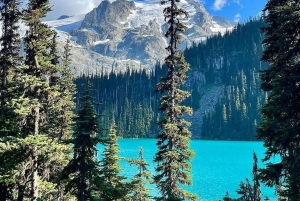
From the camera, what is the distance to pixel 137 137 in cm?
19688

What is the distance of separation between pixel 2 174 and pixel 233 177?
169 ft

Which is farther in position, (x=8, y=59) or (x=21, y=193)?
(x=8, y=59)

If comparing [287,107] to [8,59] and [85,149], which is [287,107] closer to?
[85,149]

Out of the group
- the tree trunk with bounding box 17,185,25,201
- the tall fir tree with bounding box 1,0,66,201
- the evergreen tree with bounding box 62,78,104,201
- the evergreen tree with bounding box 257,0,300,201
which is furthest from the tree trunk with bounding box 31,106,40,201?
the evergreen tree with bounding box 257,0,300,201

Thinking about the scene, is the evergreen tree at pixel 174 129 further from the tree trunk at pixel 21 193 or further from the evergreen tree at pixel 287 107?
the tree trunk at pixel 21 193

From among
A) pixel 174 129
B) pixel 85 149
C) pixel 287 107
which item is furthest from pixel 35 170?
pixel 287 107

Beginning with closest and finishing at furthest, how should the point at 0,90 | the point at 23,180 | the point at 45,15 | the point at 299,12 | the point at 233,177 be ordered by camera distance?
the point at 299,12, the point at 23,180, the point at 45,15, the point at 0,90, the point at 233,177

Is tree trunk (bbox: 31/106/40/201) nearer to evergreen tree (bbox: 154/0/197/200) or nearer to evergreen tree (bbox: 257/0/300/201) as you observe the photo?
evergreen tree (bbox: 154/0/197/200)

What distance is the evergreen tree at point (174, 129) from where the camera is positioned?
21281 mm

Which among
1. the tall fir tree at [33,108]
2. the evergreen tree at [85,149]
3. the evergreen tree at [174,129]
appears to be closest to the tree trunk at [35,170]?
the tall fir tree at [33,108]

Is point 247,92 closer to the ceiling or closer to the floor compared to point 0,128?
closer to the ceiling

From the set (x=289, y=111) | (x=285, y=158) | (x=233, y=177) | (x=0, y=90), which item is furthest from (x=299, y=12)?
(x=233, y=177)

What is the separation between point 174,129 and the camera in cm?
2141

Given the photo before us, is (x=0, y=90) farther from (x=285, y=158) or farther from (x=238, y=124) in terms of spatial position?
(x=238, y=124)
